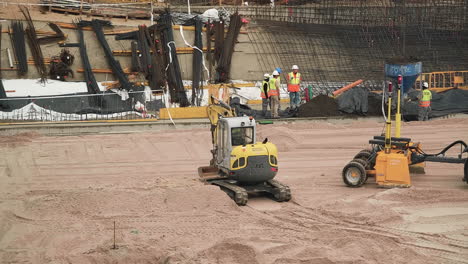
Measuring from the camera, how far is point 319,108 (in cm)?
2542

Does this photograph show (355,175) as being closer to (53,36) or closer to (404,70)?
(404,70)

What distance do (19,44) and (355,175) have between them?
1423cm

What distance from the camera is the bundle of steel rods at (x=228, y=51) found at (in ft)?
91.2

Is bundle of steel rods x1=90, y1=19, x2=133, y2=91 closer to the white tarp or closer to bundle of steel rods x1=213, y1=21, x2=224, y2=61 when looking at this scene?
the white tarp

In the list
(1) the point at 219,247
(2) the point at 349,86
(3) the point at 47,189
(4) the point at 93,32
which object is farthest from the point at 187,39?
(1) the point at 219,247

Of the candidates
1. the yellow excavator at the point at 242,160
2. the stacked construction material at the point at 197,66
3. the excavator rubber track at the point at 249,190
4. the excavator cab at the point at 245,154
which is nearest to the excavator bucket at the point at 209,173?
the yellow excavator at the point at 242,160

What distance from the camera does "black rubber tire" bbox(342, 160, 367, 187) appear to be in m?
17.2

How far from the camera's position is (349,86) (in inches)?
1086

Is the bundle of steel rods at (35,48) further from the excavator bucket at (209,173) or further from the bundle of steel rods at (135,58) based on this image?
the excavator bucket at (209,173)

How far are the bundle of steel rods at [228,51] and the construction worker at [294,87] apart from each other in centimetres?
302

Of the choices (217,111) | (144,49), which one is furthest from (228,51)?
(217,111)

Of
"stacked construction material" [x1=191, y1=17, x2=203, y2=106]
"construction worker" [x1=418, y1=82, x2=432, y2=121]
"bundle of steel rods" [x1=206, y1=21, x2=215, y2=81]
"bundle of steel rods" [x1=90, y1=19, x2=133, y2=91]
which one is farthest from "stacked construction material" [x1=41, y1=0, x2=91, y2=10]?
"construction worker" [x1=418, y1=82, x2=432, y2=121]

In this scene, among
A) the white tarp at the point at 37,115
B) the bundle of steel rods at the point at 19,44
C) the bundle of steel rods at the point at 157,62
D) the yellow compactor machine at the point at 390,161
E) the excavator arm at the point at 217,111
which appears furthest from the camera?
the bundle of steel rods at the point at 157,62

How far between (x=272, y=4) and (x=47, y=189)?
1849 centimetres
